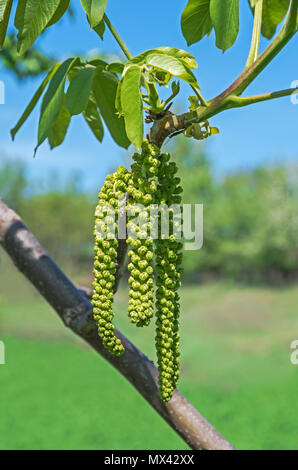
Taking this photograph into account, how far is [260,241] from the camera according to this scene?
28.4 meters

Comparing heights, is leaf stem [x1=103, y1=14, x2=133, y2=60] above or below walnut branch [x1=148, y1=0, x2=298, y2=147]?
above

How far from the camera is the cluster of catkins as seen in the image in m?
1.00

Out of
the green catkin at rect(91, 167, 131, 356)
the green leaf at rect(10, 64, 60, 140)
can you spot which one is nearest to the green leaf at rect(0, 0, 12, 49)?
the green leaf at rect(10, 64, 60, 140)

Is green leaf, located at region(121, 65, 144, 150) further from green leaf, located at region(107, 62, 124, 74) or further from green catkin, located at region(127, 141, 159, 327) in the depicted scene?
green leaf, located at region(107, 62, 124, 74)

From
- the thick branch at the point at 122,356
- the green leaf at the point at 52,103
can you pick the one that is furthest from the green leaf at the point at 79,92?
the thick branch at the point at 122,356

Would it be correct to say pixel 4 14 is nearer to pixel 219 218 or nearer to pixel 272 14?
pixel 272 14

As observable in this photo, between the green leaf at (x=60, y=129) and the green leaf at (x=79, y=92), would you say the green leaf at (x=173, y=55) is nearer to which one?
the green leaf at (x=79, y=92)

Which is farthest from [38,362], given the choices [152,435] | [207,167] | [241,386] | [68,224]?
[207,167]

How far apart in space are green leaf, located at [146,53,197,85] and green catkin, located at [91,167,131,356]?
23 centimetres

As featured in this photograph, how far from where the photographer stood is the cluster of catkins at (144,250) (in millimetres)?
999

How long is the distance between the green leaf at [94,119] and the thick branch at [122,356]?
496 millimetres

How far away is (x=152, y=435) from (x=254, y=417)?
2.33 m

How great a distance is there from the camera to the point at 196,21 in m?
1.31
